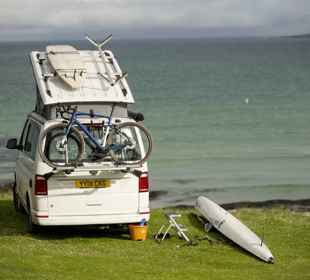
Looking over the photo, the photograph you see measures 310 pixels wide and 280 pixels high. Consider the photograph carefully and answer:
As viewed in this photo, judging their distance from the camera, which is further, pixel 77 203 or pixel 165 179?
pixel 165 179

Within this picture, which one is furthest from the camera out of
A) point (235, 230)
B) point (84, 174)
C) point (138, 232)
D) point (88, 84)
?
point (235, 230)

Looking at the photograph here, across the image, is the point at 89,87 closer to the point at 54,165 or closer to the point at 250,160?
the point at 54,165

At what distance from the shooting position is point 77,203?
46.6 feet

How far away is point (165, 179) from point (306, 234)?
14.9 metres

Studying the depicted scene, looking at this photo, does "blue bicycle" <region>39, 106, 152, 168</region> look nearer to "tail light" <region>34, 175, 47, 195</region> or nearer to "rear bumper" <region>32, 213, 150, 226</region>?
"tail light" <region>34, 175, 47, 195</region>

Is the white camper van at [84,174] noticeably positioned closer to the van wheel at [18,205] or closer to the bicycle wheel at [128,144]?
the bicycle wheel at [128,144]

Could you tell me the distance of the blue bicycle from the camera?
14000mm

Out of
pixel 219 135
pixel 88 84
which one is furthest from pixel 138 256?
pixel 219 135

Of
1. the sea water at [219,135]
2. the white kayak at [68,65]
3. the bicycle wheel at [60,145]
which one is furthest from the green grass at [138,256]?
the sea water at [219,135]

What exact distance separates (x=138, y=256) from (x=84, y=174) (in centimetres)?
155

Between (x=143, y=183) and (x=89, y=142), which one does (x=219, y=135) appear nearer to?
(x=143, y=183)

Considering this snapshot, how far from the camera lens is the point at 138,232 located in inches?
585

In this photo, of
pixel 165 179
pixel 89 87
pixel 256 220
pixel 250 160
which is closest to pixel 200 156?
pixel 250 160

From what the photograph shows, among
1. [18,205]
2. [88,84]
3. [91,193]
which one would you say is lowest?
[18,205]
